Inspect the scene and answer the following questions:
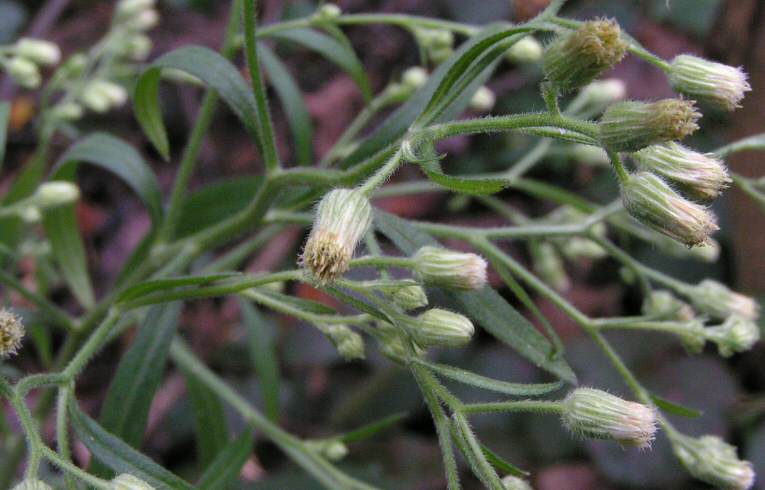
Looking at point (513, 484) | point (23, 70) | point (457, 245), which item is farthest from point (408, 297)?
point (457, 245)

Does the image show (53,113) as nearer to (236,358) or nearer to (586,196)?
(236,358)

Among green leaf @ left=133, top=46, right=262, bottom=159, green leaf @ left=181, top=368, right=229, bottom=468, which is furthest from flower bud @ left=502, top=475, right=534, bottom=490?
green leaf @ left=181, top=368, right=229, bottom=468

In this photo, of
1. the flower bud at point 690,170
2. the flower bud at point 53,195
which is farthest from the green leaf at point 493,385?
the flower bud at point 53,195

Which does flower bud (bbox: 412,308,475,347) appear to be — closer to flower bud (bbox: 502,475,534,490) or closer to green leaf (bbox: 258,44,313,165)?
flower bud (bbox: 502,475,534,490)

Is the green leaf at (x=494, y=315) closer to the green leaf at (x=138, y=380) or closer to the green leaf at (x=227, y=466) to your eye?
the green leaf at (x=138, y=380)

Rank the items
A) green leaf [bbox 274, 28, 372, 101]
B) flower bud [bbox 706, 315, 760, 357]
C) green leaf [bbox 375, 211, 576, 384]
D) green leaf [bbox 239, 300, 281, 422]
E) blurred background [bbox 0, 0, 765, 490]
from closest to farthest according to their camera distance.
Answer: green leaf [bbox 375, 211, 576, 384]
flower bud [bbox 706, 315, 760, 357]
green leaf [bbox 274, 28, 372, 101]
green leaf [bbox 239, 300, 281, 422]
blurred background [bbox 0, 0, 765, 490]

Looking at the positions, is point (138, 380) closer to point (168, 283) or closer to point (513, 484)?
point (168, 283)
